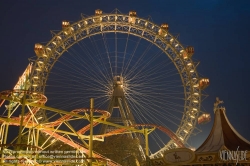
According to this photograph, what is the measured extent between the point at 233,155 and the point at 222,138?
211 cm

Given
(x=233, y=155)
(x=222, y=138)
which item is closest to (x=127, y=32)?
(x=222, y=138)

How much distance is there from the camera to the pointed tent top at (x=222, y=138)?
11.4 m

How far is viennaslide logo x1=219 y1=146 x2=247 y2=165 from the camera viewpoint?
9812 mm

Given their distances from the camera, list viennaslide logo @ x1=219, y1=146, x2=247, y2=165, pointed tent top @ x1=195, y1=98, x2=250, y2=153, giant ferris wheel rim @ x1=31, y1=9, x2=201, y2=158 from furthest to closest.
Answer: giant ferris wheel rim @ x1=31, y1=9, x2=201, y2=158 → pointed tent top @ x1=195, y1=98, x2=250, y2=153 → viennaslide logo @ x1=219, y1=146, x2=247, y2=165

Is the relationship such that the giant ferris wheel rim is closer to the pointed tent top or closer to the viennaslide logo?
the pointed tent top

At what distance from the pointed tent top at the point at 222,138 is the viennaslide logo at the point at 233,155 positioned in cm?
102

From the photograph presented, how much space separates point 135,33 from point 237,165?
15226mm

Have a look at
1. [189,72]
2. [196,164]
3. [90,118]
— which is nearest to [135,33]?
[189,72]

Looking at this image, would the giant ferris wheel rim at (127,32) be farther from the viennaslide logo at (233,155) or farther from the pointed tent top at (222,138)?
the viennaslide logo at (233,155)

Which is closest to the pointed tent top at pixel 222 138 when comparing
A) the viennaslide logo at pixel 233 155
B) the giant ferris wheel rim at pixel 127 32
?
the viennaslide logo at pixel 233 155

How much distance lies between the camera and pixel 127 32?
23.6m

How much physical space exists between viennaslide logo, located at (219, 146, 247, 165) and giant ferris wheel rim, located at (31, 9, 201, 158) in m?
12.6

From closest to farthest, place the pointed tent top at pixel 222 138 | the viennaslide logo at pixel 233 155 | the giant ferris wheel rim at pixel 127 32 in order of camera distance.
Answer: the viennaslide logo at pixel 233 155, the pointed tent top at pixel 222 138, the giant ferris wheel rim at pixel 127 32

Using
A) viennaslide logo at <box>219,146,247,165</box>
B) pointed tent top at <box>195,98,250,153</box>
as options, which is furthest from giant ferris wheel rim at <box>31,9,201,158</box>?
viennaslide logo at <box>219,146,247,165</box>
